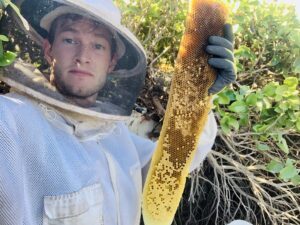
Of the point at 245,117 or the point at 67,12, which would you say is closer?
the point at 67,12

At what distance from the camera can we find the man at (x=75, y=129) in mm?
1080

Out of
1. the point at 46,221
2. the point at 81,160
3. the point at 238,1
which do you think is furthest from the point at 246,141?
the point at 46,221

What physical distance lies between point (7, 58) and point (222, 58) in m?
0.59

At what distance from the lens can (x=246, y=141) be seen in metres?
2.37

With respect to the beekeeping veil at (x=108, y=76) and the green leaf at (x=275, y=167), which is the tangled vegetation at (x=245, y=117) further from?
the beekeeping veil at (x=108, y=76)

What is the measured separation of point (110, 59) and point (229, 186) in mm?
1401

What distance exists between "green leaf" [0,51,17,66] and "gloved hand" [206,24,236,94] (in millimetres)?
542

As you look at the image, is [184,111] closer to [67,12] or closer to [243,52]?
[67,12]

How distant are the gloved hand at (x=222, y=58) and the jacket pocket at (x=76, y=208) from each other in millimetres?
423

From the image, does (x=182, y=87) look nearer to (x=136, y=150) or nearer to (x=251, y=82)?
(x=136, y=150)

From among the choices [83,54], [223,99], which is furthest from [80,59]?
[223,99]

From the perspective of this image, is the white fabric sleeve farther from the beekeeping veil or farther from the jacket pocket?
the beekeeping veil

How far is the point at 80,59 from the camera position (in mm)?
1282

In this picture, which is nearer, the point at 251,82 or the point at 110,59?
the point at 110,59
